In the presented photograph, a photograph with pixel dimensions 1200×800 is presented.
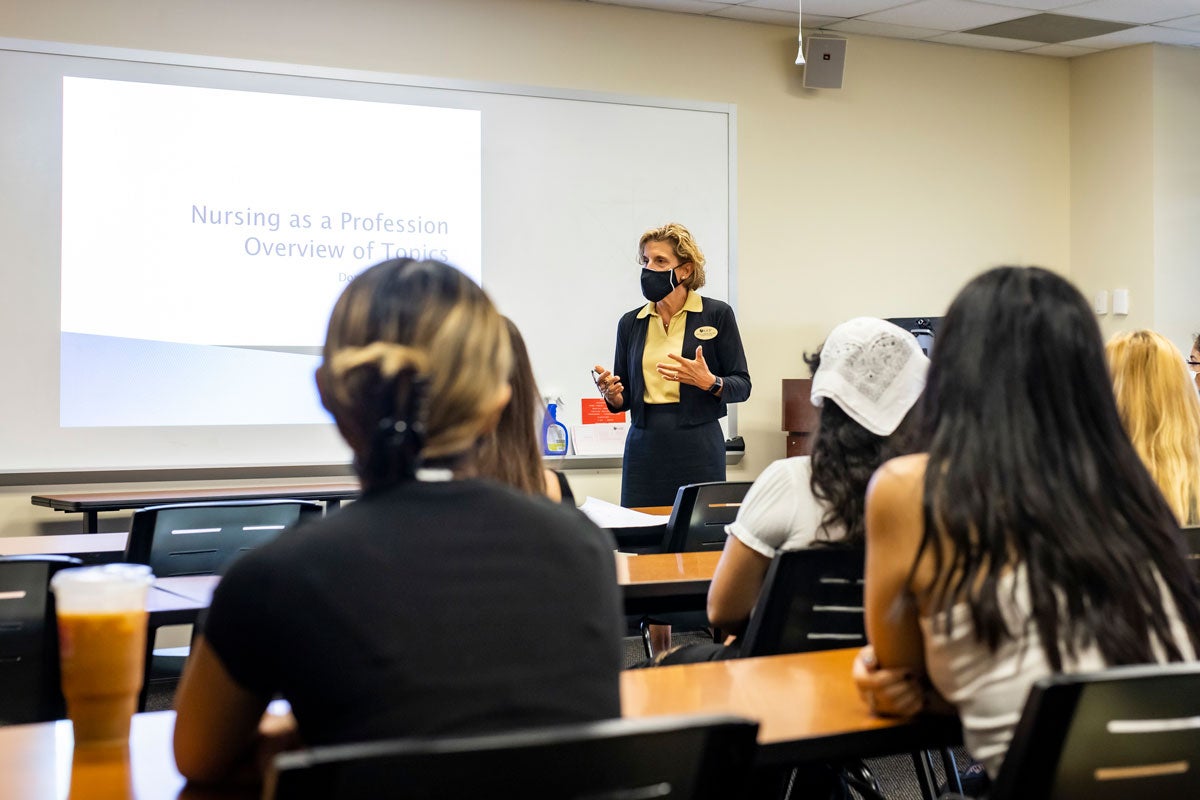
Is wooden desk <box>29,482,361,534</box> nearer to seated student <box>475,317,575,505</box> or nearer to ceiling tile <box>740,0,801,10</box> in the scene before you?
seated student <box>475,317,575,505</box>

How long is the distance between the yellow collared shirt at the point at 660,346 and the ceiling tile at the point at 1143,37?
3.40 m

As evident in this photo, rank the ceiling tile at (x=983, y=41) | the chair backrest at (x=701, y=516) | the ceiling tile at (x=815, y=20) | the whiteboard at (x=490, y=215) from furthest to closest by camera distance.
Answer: the ceiling tile at (x=983, y=41), the ceiling tile at (x=815, y=20), the whiteboard at (x=490, y=215), the chair backrest at (x=701, y=516)

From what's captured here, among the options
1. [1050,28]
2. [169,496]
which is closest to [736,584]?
[169,496]

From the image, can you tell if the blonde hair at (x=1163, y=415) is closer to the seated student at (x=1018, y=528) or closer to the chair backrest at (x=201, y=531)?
the seated student at (x=1018, y=528)

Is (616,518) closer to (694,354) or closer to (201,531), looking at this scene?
(201,531)

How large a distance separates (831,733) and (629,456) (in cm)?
282

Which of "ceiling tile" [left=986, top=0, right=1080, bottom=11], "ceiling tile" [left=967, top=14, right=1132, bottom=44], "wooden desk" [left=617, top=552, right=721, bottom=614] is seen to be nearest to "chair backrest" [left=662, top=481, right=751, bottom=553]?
"wooden desk" [left=617, top=552, right=721, bottom=614]

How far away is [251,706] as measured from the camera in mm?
1115

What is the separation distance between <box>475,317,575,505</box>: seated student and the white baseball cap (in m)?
0.53

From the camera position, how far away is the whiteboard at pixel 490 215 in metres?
4.49

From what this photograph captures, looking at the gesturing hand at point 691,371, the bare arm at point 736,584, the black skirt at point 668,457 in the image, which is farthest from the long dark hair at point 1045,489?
the black skirt at point 668,457

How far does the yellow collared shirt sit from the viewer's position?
4137 mm

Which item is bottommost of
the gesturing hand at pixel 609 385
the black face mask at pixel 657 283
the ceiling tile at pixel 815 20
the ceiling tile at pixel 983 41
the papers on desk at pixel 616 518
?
the papers on desk at pixel 616 518


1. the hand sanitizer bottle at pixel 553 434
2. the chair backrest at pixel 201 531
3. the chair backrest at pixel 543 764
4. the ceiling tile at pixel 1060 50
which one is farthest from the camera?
the ceiling tile at pixel 1060 50
